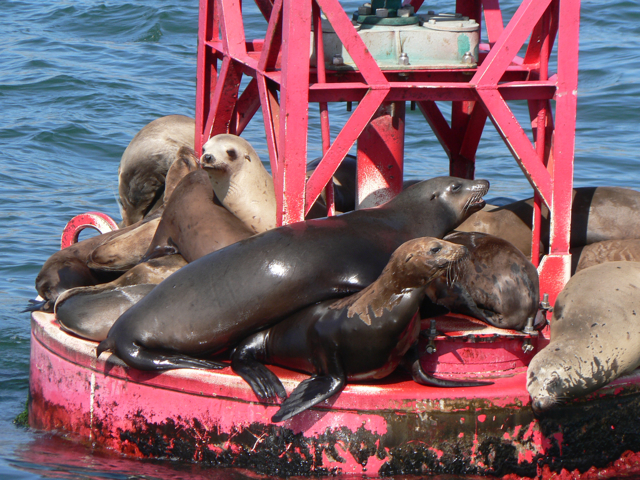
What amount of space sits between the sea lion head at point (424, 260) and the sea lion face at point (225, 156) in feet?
5.96

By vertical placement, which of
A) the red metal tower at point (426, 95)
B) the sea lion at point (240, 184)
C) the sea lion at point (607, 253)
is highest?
the red metal tower at point (426, 95)

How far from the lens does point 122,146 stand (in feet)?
38.7

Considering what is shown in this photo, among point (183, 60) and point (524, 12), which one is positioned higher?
point (524, 12)

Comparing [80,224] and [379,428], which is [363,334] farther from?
[80,224]

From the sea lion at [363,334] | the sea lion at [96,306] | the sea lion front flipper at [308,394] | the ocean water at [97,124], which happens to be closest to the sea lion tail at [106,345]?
the sea lion at [96,306]

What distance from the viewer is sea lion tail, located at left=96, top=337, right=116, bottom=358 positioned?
4.03m

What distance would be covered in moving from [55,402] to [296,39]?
223 cm

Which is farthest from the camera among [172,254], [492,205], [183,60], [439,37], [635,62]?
[183,60]

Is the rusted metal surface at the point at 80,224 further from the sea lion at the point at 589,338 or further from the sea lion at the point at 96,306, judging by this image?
the sea lion at the point at 589,338

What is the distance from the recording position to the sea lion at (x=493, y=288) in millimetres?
4094

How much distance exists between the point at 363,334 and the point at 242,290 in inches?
26.4

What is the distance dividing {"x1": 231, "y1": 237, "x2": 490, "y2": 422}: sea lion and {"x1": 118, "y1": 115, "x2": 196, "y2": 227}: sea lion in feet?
9.46

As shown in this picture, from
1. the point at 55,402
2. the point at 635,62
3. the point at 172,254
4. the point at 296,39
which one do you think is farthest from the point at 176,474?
the point at 635,62

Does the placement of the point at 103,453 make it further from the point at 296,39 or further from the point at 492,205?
the point at 492,205
